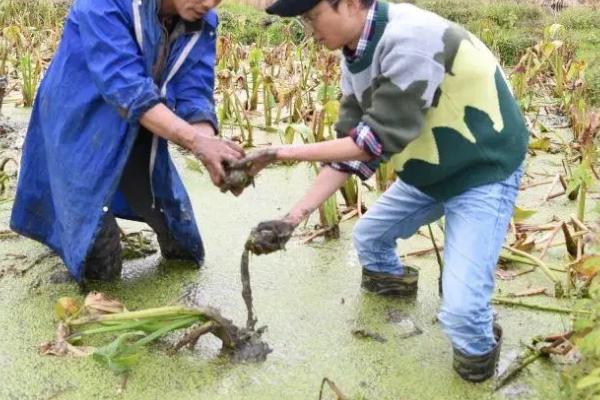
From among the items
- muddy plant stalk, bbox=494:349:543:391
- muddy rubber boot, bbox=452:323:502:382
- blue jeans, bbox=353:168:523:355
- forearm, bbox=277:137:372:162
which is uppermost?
forearm, bbox=277:137:372:162

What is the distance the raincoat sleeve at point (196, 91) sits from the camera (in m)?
2.24

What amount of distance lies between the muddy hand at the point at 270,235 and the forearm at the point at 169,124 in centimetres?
33

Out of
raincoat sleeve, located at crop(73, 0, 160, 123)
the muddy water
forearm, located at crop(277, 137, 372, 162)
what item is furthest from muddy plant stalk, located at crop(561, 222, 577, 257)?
raincoat sleeve, located at crop(73, 0, 160, 123)

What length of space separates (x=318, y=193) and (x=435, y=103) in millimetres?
379

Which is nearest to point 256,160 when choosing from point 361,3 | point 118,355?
point 361,3

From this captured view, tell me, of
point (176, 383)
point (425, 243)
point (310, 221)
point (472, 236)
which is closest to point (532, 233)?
point (425, 243)

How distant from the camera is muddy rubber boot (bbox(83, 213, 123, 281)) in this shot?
2.19m

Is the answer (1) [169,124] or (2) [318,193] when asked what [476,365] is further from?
(1) [169,124]

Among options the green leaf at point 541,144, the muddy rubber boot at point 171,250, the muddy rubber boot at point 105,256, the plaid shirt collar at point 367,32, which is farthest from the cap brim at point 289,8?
the green leaf at point 541,144

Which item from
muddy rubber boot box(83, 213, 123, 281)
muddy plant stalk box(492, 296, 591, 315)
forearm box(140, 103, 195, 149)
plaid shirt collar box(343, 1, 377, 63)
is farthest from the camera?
muddy rubber boot box(83, 213, 123, 281)

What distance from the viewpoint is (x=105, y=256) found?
2221 millimetres

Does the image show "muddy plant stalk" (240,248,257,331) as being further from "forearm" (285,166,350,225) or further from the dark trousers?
the dark trousers

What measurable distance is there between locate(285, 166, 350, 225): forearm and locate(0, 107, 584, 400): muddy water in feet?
1.19

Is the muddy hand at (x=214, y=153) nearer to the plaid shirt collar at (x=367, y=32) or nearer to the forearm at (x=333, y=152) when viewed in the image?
the forearm at (x=333, y=152)
